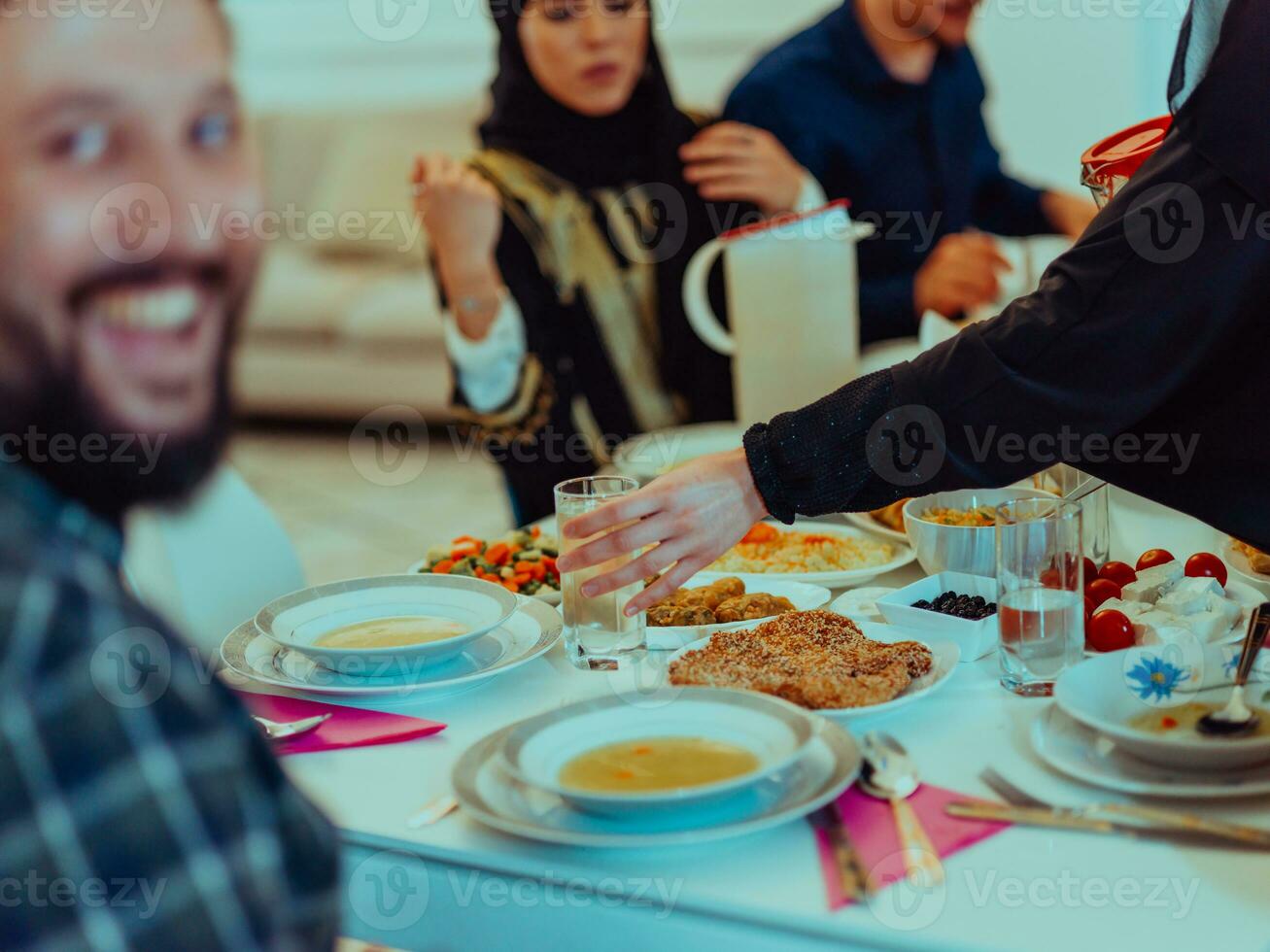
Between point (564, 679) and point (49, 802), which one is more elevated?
point (49, 802)

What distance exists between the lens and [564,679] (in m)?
1.05

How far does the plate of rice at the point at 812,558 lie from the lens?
4.03 ft

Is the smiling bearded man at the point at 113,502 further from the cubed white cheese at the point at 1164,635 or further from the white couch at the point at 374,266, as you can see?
the white couch at the point at 374,266

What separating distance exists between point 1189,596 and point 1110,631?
70mm

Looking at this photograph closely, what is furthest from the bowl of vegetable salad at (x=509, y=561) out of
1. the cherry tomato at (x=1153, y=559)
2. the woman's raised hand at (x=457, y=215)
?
the woman's raised hand at (x=457, y=215)

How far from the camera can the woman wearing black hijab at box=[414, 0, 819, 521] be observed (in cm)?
223

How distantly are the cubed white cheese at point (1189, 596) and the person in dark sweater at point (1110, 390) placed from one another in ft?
0.18

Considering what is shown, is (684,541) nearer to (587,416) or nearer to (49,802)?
(49,802)

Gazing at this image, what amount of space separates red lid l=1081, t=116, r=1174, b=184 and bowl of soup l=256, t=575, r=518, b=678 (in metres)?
0.60

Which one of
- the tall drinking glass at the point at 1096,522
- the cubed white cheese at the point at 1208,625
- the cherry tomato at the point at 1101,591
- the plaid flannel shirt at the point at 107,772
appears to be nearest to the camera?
the plaid flannel shirt at the point at 107,772

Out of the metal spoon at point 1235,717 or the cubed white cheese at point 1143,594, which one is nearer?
the metal spoon at point 1235,717

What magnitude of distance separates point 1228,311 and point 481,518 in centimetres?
302

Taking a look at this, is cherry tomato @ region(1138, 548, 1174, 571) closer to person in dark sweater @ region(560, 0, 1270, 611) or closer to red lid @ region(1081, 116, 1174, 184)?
person in dark sweater @ region(560, 0, 1270, 611)

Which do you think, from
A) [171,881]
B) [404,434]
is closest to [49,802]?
[171,881]
